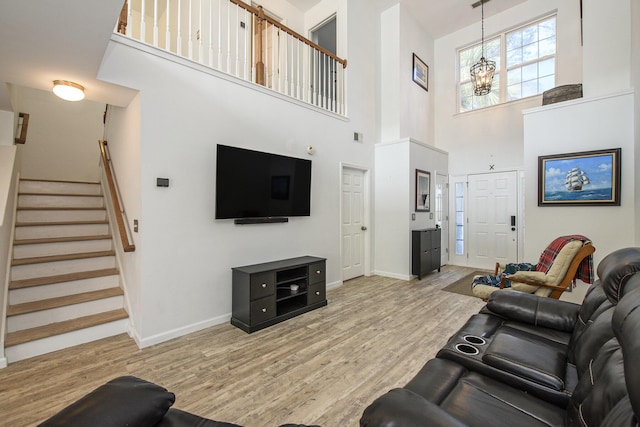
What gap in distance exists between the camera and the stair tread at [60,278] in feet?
9.26

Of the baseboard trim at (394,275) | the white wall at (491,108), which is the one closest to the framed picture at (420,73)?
the white wall at (491,108)

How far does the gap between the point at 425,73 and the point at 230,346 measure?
22.3ft

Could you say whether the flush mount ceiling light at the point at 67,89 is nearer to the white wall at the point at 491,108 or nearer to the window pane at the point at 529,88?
the white wall at the point at 491,108

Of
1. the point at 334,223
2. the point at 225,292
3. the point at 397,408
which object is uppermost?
the point at 334,223

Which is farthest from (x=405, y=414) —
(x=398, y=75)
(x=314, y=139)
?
(x=398, y=75)

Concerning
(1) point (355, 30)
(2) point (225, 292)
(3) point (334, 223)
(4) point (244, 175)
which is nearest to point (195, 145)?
(4) point (244, 175)

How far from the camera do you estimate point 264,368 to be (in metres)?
2.36

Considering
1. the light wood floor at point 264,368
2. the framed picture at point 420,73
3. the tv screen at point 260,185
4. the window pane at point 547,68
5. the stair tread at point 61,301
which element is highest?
the framed picture at point 420,73

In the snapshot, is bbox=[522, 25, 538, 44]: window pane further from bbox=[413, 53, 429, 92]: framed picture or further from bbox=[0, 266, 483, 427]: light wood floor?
bbox=[0, 266, 483, 427]: light wood floor

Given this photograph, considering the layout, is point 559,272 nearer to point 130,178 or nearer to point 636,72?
point 636,72

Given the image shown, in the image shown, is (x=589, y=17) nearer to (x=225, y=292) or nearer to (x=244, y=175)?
(x=244, y=175)

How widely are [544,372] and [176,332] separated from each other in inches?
120

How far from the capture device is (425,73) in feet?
21.4

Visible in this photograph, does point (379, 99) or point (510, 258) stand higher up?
point (379, 99)
